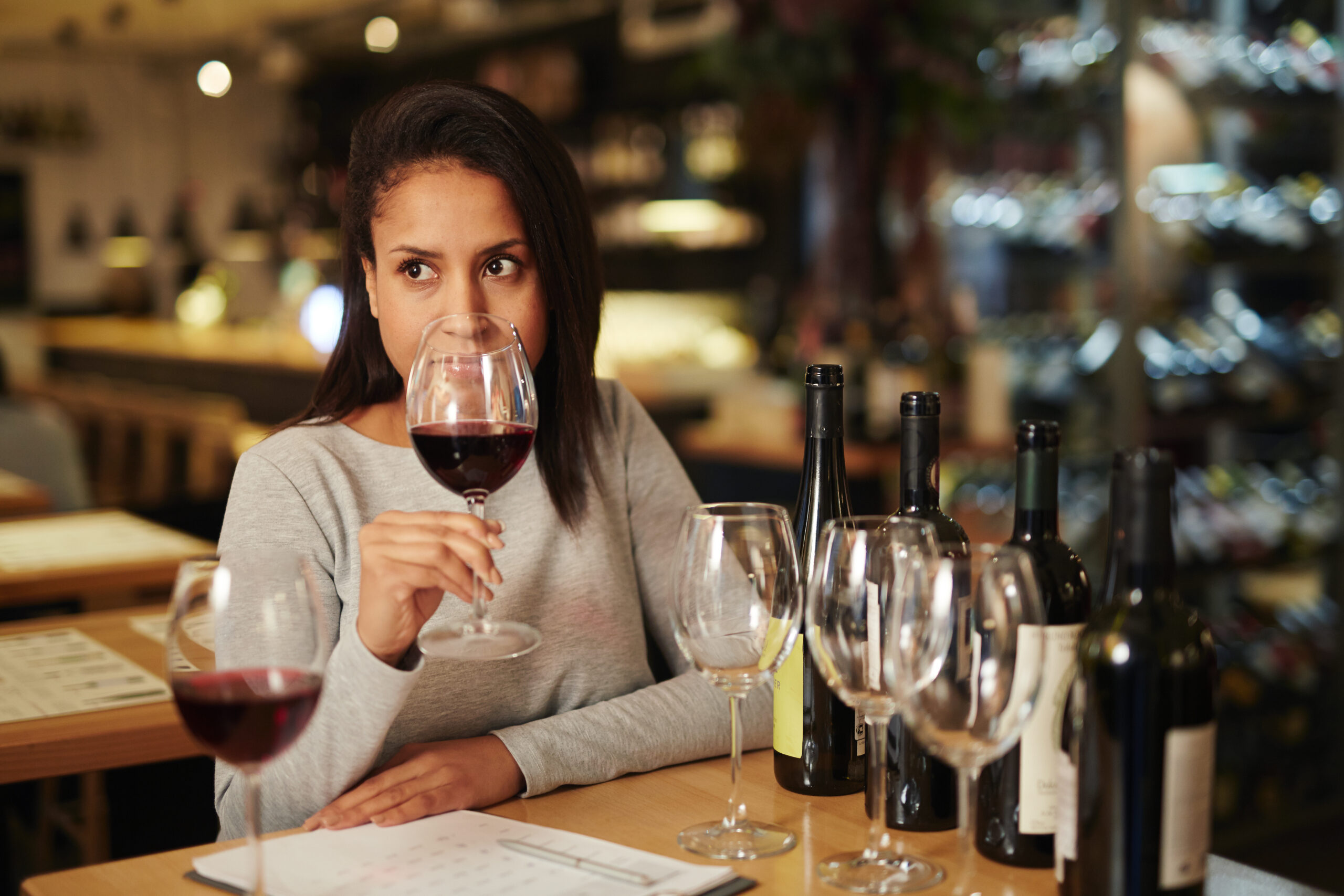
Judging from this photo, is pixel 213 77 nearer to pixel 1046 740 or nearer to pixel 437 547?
pixel 437 547

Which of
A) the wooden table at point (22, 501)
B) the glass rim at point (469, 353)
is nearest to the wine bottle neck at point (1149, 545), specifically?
the glass rim at point (469, 353)

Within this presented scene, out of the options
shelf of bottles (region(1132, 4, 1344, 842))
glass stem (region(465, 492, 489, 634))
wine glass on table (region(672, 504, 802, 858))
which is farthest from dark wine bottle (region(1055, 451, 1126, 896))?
shelf of bottles (region(1132, 4, 1344, 842))

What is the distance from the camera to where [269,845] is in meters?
0.99

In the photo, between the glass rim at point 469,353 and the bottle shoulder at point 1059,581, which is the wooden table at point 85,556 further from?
the bottle shoulder at point 1059,581

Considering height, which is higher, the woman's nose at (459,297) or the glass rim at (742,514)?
the woman's nose at (459,297)

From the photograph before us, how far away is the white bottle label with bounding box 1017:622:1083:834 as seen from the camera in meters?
0.90

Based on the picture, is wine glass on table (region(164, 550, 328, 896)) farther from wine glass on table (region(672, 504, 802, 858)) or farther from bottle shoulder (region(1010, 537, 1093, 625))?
bottle shoulder (region(1010, 537, 1093, 625))

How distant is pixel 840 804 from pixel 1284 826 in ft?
9.25

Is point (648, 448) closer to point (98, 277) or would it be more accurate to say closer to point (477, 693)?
point (477, 693)

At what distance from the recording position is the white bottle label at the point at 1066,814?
821 millimetres

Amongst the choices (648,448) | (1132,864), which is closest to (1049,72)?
(648,448)

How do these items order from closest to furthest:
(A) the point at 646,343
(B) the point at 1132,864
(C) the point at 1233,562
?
(B) the point at 1132,864
(C) the point at 1233,562
(A) the point at 646,343

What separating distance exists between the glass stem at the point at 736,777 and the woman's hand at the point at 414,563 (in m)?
0.20

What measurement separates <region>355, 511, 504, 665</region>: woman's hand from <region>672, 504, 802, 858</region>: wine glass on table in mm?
142
